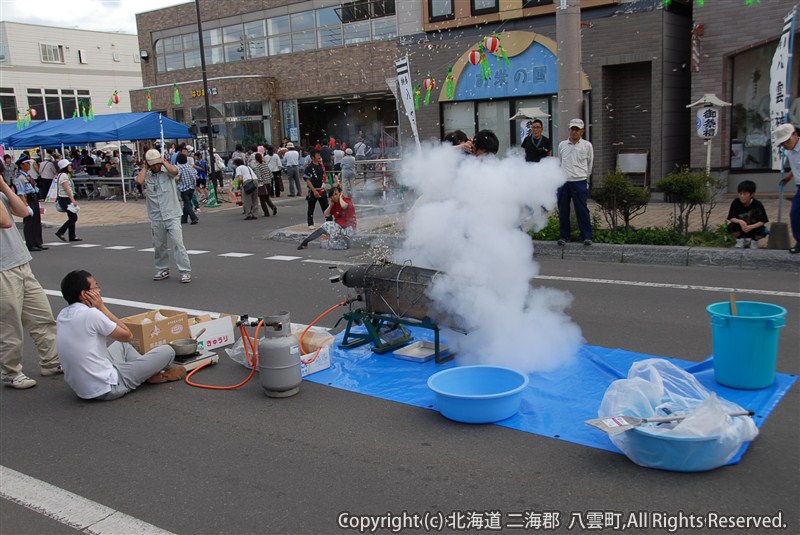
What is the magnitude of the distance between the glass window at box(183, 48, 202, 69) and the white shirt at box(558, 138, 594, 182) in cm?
2830

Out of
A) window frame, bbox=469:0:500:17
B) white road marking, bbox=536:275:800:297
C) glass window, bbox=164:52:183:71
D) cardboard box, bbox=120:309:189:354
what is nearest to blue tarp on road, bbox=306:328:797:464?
cardboard box, bbox=120:309:189:354

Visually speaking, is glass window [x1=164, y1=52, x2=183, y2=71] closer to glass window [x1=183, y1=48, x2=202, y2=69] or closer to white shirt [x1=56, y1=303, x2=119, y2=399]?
glass window [x1=183, y1=48, x2=202, y2=69]

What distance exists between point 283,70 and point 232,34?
3.63 meters

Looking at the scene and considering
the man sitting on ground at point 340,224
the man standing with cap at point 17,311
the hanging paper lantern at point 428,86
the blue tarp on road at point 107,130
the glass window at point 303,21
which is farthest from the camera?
the glass window at point 303,21

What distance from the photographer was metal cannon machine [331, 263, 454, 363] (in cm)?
541

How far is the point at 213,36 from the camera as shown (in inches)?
1275

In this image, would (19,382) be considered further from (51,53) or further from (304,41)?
(51,53)

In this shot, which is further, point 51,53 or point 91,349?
point 51,53

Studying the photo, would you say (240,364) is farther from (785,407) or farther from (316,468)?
(785,407)

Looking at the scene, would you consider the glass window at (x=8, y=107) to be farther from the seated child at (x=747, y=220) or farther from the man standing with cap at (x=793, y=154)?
the man standing with cap at (x=793, y=154)

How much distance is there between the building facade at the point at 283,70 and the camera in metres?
27.9

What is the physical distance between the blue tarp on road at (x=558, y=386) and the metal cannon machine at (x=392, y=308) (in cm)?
14

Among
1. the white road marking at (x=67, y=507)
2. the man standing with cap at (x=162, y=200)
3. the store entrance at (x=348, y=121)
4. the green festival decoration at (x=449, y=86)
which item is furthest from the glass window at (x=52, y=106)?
the white road marking at (x=67, y=507)

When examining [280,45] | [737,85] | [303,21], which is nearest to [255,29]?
[280,45]
